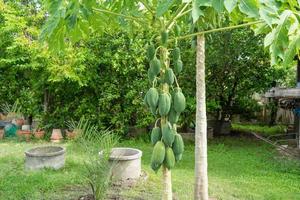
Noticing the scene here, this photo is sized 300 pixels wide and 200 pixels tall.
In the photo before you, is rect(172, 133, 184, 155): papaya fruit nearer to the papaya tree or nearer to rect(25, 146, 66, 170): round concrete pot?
the papaya tree

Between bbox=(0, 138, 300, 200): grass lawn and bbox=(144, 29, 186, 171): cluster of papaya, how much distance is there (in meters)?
2.88

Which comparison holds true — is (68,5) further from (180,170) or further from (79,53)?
(79,53)

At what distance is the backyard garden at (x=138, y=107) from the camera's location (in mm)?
2582

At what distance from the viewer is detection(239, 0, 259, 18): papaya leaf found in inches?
77.4

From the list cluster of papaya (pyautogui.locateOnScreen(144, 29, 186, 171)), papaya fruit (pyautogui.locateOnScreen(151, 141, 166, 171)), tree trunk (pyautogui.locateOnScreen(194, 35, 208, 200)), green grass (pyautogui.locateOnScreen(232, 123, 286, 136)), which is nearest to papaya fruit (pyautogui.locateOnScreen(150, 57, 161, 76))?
cluster of papaya (pyautogui.locateOnScreen(144, 29, 186, 171))

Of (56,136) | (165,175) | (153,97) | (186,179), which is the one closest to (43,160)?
(186,179)

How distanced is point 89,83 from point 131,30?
7394mm

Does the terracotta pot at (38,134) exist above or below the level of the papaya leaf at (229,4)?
below

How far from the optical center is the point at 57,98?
450 inches

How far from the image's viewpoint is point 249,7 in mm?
1971

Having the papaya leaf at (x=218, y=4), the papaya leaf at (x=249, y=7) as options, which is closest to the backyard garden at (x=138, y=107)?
the papaya leaf at (x=249, y=7)

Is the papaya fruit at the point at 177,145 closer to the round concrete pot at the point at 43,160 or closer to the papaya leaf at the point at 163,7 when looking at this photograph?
the papaya leaf at the point at 163,7

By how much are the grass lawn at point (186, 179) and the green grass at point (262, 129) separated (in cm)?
463

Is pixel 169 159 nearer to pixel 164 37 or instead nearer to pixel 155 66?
pixel 155 66
